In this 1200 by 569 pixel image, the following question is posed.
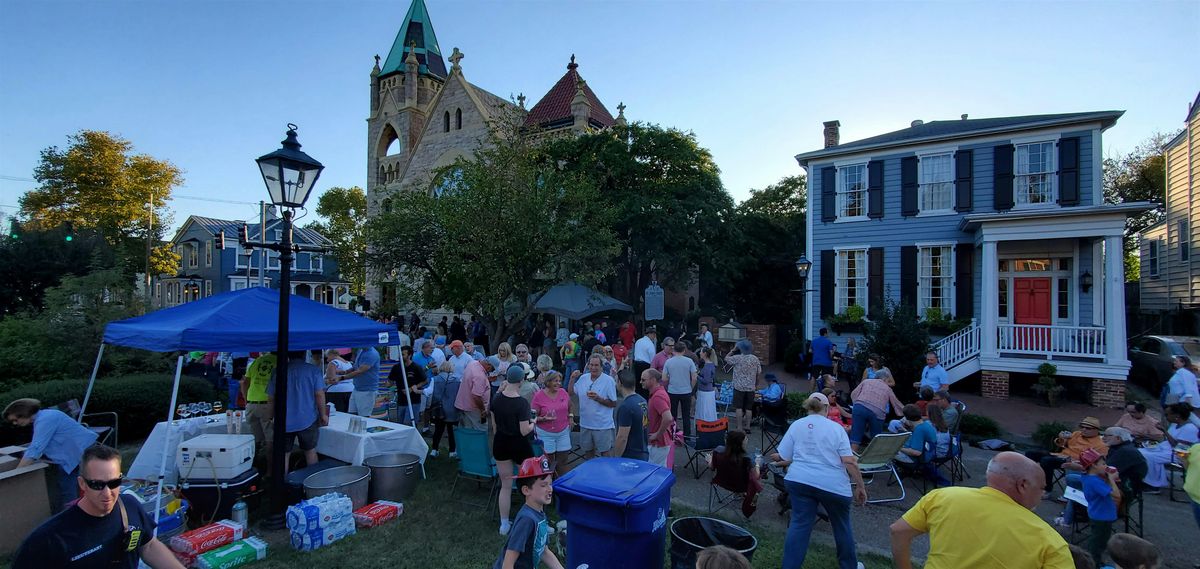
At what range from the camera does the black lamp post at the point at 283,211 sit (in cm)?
578

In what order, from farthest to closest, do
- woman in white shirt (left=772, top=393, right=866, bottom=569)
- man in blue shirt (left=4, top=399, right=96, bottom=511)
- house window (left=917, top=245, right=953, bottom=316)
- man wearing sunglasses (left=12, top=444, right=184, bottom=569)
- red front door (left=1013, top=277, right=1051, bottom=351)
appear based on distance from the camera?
house window (left=917, top=245, right=953, bottom=316), red front door (left=1013, top=277, right=1051, bottom=351), man in blue shirt (left=4, top=399, right=96, bottom=511), woman in white shirt (left=772, top=393, right=866, bottom=569), man wearing sunglasses (left=12, top=444, right=184, bottom=569)

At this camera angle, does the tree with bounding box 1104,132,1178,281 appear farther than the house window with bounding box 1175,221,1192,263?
Yes

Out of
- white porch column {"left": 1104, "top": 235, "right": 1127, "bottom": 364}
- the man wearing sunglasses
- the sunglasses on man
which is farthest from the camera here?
white porch column {"left": 1104, "top": 235, "right": 1127, "bottom": 364}

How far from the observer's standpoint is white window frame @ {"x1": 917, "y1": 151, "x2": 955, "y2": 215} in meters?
16.6

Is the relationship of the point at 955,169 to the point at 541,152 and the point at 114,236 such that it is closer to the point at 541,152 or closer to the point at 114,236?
the point at 541,152

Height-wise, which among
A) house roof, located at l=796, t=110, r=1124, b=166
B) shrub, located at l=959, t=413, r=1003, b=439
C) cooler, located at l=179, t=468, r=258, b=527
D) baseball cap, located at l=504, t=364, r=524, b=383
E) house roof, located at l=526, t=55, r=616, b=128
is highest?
house roof, located at l=526, t=55, r=616, b=128

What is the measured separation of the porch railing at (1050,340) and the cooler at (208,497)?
16.4 meters

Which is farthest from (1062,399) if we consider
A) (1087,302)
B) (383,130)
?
(383,130)

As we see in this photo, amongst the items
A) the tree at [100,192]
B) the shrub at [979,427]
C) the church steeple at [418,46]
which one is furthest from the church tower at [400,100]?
the shrub at [979,427]

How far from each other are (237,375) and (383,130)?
27.0 m

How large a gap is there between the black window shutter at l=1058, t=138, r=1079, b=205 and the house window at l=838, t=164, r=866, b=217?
4933mm

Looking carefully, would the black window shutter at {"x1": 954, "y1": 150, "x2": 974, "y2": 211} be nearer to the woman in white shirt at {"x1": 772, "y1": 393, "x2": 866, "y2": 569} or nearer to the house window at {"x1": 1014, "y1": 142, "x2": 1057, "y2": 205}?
the house window at {"x1": 1014, "y1": 142, "x2": 1057, "y2": 205}

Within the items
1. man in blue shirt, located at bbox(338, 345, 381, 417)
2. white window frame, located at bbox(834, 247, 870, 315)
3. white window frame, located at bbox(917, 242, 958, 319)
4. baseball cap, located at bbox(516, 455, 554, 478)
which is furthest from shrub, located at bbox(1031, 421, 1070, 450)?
man in blue shirt, located at bbox(338, 345, 381, 417)

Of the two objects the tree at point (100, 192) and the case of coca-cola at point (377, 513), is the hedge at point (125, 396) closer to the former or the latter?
the case of coca-cola at point (377, 513)
